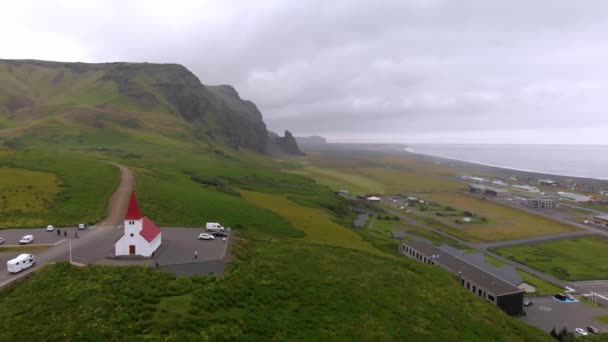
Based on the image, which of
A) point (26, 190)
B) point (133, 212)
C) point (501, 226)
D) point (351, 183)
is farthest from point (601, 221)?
point (26, 190)

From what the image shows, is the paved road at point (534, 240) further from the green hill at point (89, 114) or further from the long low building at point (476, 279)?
the green hill at point (89, 114)

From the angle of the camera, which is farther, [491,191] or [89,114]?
[89,114]

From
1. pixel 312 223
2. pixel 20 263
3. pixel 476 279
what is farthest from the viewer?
pixel 312 223

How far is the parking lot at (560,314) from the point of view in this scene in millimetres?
41594

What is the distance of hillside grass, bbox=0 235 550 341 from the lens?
20.4m

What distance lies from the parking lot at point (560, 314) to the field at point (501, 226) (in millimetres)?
32921

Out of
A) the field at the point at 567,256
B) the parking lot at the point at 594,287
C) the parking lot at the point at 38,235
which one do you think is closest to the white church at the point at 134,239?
the parking lot at the point at 38,235

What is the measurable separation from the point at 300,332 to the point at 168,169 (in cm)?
7479

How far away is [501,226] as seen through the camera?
307 ft

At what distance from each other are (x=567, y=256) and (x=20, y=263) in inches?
3537

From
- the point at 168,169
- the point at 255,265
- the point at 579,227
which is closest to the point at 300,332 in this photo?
the point at 255,265

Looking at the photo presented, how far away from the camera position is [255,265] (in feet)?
108

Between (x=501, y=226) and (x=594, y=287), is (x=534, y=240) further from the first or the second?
(x=594, y=287)

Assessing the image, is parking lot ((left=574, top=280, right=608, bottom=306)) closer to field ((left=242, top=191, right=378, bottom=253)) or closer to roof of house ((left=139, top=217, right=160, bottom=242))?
field ((left=242, top=191, right=378, bottom=253))
